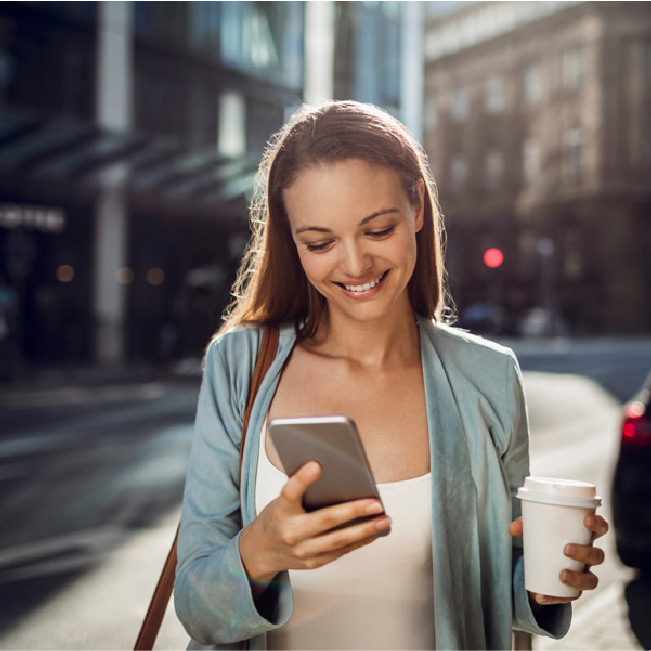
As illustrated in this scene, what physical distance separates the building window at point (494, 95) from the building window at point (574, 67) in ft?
14.9

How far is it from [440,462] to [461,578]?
9.6 inches

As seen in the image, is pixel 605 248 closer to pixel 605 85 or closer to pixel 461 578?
pixel 605 85

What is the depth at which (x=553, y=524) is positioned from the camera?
5.06ft

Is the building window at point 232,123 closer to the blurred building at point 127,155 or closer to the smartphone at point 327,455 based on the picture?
the blurred building at point 127,155

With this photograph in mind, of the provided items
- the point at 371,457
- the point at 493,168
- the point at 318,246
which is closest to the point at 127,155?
the point at 318,246

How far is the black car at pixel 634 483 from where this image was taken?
5.12 m

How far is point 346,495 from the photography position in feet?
4.59

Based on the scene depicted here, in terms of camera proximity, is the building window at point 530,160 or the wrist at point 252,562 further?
the building window at point 530,160

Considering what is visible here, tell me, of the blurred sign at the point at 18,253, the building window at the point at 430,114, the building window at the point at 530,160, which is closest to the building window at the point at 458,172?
the building window at the point at 430,114

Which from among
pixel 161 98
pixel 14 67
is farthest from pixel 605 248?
pixel 14 67

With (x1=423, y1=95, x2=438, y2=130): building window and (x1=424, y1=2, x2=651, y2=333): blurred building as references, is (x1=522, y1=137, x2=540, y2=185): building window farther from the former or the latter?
(x1=423, y1=95, x2=438, y2=130): building window

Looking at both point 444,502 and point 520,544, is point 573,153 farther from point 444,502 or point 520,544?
point 444,502

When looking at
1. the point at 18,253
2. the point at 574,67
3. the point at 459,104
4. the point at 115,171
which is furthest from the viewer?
the point at 459,104

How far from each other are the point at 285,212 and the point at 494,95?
5338 cm
